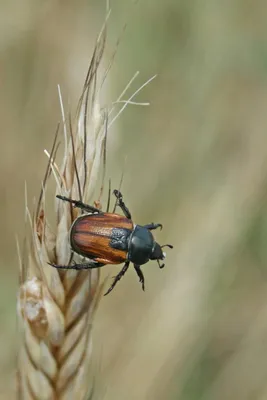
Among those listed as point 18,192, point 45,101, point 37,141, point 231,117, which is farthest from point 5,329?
point 231,117

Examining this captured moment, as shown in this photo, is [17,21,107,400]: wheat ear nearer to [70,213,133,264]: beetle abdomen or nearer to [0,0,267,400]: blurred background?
[70,213,133,264]: beetle abdomen

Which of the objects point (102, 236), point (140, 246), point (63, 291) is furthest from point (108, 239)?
point (63, 291)

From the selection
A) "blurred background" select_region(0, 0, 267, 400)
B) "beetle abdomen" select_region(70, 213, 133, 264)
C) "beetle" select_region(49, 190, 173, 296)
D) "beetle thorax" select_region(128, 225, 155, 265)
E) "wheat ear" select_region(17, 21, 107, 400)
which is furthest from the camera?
"blurred background" select_region(0, 0, 267, 400)

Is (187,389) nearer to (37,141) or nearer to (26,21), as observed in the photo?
(37,141)

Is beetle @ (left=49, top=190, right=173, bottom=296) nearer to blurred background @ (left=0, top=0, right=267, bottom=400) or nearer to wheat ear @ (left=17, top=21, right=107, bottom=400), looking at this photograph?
wheat ear @ (left=17, top=21, right=107, bottom=400)

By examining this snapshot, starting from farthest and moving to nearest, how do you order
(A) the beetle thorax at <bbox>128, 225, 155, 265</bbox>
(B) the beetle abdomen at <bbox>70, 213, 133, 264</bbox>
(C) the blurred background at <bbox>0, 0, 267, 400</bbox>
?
(C) the blurred background at <bbox>0, 0, 267, 400</bbox>
(A) the beetle thorax at <bbox>128, 225, 155, 265</bbox>
(B) the beetle abdomen at <bbox>70, 213, 133, 264</bbox>

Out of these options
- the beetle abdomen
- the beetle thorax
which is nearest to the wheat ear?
the beetle abdomen

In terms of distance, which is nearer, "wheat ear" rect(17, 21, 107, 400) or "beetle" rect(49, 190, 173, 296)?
"wheat ear" rect(17, 21, 107, 400)

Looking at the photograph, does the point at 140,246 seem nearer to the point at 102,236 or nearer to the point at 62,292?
the point at 102,236
